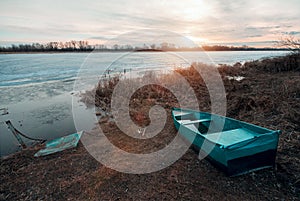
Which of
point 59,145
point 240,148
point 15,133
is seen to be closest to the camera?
point 240,148

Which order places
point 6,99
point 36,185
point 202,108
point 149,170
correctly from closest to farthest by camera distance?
point 36,185
point 149,170
point 202,108
point 6,99

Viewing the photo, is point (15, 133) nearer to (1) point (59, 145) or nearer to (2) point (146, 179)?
(1) point (59, 145)

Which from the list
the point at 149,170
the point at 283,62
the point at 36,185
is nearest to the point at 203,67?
the point at 283,62

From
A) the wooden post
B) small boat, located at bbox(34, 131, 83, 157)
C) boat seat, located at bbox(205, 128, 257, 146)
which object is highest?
boat seat, located at bbox(205, 128, 257, 146)

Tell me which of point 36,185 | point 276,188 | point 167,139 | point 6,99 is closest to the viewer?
point 276,188

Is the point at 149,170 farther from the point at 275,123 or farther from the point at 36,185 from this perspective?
the point at 275,123

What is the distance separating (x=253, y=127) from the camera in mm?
3926

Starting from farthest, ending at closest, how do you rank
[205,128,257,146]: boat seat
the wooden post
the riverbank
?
1. the wooden post
2. [205,128,257,146]: boat seat
3. the riverbank

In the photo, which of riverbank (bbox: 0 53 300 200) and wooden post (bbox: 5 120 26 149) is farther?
wooden post (bbox: 5 120 26 149)

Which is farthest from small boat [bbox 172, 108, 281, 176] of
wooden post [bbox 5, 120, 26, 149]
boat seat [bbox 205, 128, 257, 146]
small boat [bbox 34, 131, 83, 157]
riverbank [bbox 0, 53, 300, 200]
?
wooden post [bbox 5, 120, 26, 149]

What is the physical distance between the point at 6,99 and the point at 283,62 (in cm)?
1889

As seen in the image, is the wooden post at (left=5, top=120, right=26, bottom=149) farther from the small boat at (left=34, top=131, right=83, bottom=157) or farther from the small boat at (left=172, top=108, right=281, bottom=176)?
the small boat at (left=172, top=108, right=281, bottom=176)

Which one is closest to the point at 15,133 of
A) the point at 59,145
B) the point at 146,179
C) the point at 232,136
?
the point at 59,145

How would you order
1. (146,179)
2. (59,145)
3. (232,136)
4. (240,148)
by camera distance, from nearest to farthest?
1. (240,148)
2. (146,179)
3. (232,136)
4. (59,145)
